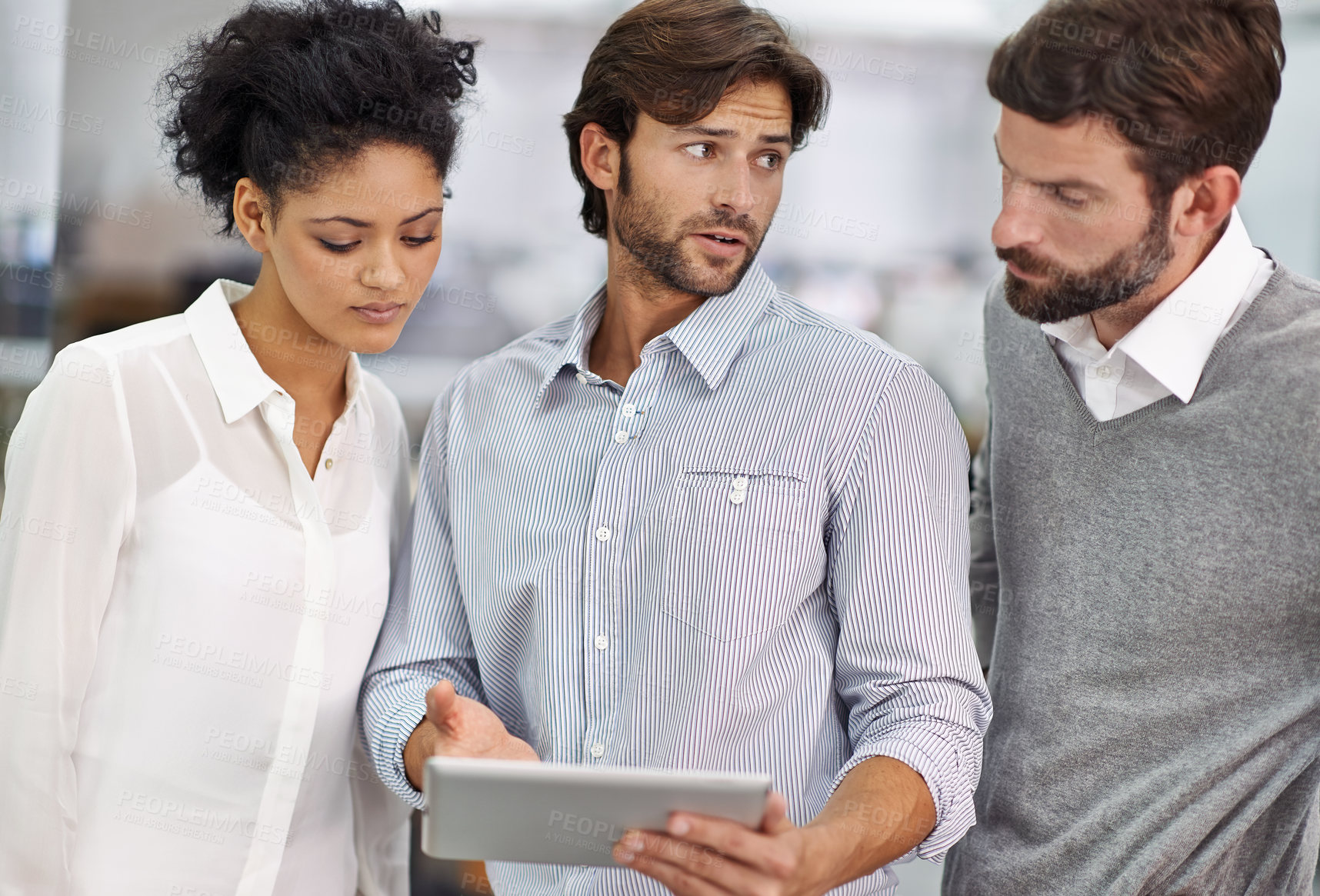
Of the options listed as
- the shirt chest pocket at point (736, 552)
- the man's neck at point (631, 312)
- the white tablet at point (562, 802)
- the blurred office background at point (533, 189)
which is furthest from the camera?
the blurred office background at point (533, 189)

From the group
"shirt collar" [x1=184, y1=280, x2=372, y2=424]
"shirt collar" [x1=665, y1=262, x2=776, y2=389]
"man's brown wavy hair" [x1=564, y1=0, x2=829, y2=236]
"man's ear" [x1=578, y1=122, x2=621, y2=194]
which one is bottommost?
"shirt collar" [x1=184, y1=280, x2=372, y2=424]

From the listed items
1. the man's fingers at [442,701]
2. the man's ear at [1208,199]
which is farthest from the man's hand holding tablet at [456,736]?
the man's ear at [1208,199]

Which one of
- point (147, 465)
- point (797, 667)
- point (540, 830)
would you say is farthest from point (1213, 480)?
point (147, 465)

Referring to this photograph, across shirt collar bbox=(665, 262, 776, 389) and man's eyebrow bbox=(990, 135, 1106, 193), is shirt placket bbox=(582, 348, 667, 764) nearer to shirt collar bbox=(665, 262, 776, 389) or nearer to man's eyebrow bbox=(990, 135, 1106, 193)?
shirt collar bbox=(665, 262, 776, 389)

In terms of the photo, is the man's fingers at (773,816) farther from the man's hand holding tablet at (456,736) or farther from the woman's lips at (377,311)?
the woman's lips at (377,311)

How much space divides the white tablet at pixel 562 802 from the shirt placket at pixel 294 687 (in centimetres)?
42

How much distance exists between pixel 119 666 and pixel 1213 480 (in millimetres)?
1323

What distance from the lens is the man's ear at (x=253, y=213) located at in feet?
4.73

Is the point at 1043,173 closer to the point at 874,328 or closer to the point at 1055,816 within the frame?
the point at 1055,816

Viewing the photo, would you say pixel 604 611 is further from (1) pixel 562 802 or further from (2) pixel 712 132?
(2) pixel 712 132

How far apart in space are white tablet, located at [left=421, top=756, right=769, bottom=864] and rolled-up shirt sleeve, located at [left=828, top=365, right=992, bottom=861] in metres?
0.31

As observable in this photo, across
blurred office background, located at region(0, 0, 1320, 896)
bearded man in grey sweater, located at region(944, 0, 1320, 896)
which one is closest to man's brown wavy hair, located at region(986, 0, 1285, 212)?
bearded man in grey sweater, located at region(944, 0, 1320, 896)

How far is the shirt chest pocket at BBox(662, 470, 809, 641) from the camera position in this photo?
1311 mm

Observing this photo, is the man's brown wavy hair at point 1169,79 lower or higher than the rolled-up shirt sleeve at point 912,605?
higher
